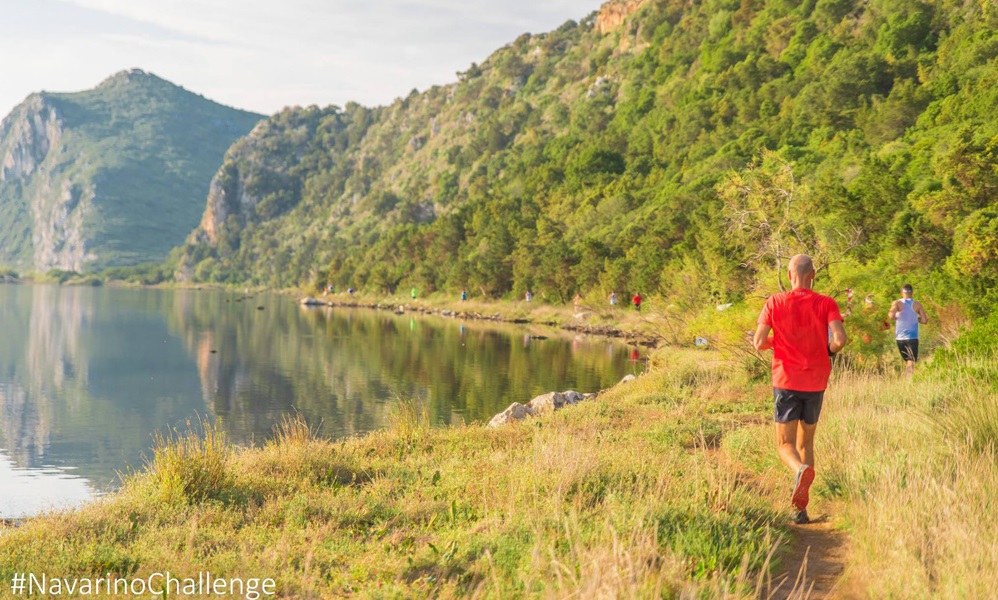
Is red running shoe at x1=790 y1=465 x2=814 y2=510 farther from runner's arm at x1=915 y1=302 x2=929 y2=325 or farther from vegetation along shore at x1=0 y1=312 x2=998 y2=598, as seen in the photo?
runner's arm at x1=915 y1=302 x2=929 y2=325

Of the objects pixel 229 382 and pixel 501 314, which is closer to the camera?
pixel 229 382

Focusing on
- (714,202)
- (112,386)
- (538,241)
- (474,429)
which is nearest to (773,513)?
(474,429)

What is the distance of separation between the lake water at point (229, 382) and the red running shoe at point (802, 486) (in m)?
11.6

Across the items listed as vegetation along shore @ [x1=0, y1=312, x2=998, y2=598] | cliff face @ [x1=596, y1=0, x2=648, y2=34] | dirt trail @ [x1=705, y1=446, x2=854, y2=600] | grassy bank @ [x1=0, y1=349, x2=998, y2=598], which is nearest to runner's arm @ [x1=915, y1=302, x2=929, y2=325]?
vegetation along shore @ [x1=0, y1=312, x2=998, y2=598]

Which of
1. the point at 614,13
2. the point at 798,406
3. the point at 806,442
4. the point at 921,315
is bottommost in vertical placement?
the point at 806,442

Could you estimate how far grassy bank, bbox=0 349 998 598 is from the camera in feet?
19.1

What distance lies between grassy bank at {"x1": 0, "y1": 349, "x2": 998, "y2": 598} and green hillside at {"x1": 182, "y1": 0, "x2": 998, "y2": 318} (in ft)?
37.1

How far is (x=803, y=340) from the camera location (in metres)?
7.92

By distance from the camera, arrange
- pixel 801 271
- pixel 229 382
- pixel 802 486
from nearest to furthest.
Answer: pixel 802 486 → pixel 801 271 → pixel 229 382

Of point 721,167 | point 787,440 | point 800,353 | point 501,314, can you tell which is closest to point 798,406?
point 787,440

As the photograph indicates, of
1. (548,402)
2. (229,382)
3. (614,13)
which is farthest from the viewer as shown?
(614,13)

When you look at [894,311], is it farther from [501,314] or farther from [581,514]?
[501,314]

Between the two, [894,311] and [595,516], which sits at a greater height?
[894,311]

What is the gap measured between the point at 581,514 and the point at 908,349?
454 inches
